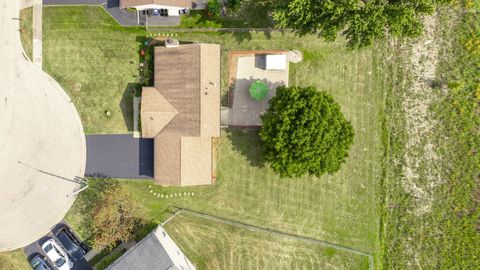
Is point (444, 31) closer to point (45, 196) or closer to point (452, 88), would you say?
point (452, 88)

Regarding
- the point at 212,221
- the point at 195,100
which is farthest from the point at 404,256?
the point at 195,100

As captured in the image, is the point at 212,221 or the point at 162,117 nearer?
the point at 162,117

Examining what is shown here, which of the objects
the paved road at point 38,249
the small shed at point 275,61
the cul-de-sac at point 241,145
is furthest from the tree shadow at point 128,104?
the small shed at point 275,61

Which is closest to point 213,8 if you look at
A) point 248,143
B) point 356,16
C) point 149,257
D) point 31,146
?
point 356,16

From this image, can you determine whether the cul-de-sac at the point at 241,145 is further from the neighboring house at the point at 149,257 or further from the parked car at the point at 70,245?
the neighboring house at the point at 149,257

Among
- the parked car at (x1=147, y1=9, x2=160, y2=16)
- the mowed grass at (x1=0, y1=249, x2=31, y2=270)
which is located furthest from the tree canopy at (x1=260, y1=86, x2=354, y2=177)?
the mowed grass at (x1=0, y1=249, x2=31, y2=270)

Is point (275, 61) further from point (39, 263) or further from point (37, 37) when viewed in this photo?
point (39, 263)
